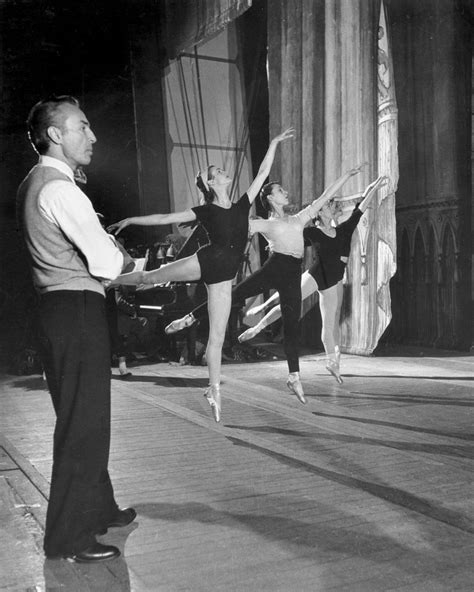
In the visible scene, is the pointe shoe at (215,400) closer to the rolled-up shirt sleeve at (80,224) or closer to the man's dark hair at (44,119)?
the rolled-up shirt sleeve at (80,224)

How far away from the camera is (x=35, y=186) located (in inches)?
81.9

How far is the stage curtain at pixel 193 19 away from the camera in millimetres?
8438

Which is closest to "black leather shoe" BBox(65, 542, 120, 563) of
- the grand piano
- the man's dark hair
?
the man's dark hair

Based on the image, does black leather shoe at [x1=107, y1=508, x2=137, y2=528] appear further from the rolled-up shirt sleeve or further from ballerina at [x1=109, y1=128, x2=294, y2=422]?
ballerina at [x1=109, y1=128, x2=294, y2=422]

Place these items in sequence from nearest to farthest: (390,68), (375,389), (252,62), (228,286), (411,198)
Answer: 1. (228,286)
2. (375,389)
3. (390,68)
4. (411,198)
5. (252,62)

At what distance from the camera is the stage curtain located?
8.44m

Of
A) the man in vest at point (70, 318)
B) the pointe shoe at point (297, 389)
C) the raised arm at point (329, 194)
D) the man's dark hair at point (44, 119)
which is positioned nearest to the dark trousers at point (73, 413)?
the man in vest at point (70, 318)

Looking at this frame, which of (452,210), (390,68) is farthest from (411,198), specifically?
(390,68)

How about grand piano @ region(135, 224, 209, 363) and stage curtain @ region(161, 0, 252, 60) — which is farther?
stage curtain @ region(161, 0, 252, 60)

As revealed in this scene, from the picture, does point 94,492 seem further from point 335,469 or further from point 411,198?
point 411,198

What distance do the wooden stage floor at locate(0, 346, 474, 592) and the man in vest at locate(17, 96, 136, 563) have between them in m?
0.16

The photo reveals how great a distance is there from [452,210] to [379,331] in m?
1.73

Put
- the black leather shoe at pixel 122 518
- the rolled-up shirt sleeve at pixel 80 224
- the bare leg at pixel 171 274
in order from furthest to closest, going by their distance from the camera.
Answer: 1. the bare leg at pixel 171 274
2. the black leather shoe at pixel 122 518
3. the rolled-up shirt sleeve at pixel 80 224

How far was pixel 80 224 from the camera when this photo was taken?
2.00 meters
